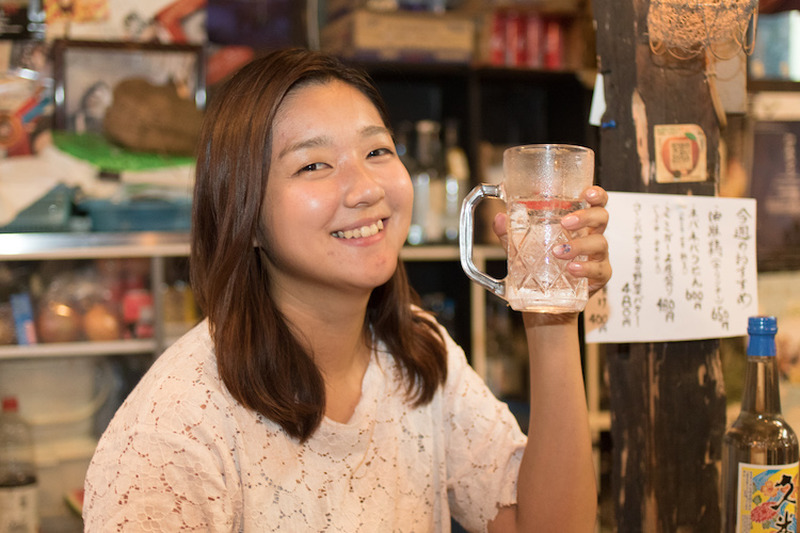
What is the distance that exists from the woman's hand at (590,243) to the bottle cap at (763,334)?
19cm

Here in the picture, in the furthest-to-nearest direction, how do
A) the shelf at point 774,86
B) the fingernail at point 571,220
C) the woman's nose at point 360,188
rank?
the shelf at point 774,86, the woman's nose at point 360,188, the fingernail at point 571,220

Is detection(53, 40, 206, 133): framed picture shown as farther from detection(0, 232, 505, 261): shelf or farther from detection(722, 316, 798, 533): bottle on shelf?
detection(722, 316, 798, 533): bottle on shelf

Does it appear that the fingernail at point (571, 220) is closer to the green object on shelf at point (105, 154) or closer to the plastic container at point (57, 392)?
the green object on shelf at point (105, 154)

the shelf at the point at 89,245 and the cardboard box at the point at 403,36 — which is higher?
the cardboard box at the point at 403,36

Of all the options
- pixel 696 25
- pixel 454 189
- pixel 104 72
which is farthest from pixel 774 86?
pixel 104 72

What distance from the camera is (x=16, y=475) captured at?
95.3 inches

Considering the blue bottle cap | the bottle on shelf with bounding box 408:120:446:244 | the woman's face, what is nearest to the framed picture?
the bottle on shelf with bounding box 408:120:446:244

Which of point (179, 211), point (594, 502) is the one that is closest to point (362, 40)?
point (179, 211)

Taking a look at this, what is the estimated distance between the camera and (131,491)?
990mm

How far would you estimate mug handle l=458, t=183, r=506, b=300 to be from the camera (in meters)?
0.98

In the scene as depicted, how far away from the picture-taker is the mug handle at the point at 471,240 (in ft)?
3.20

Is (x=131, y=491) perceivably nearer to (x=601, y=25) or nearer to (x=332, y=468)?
(x=332, y=468)

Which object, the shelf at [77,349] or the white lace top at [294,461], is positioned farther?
the shelf at [77,349]

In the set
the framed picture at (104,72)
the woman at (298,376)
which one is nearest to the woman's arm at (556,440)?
the woman at (298,376)
